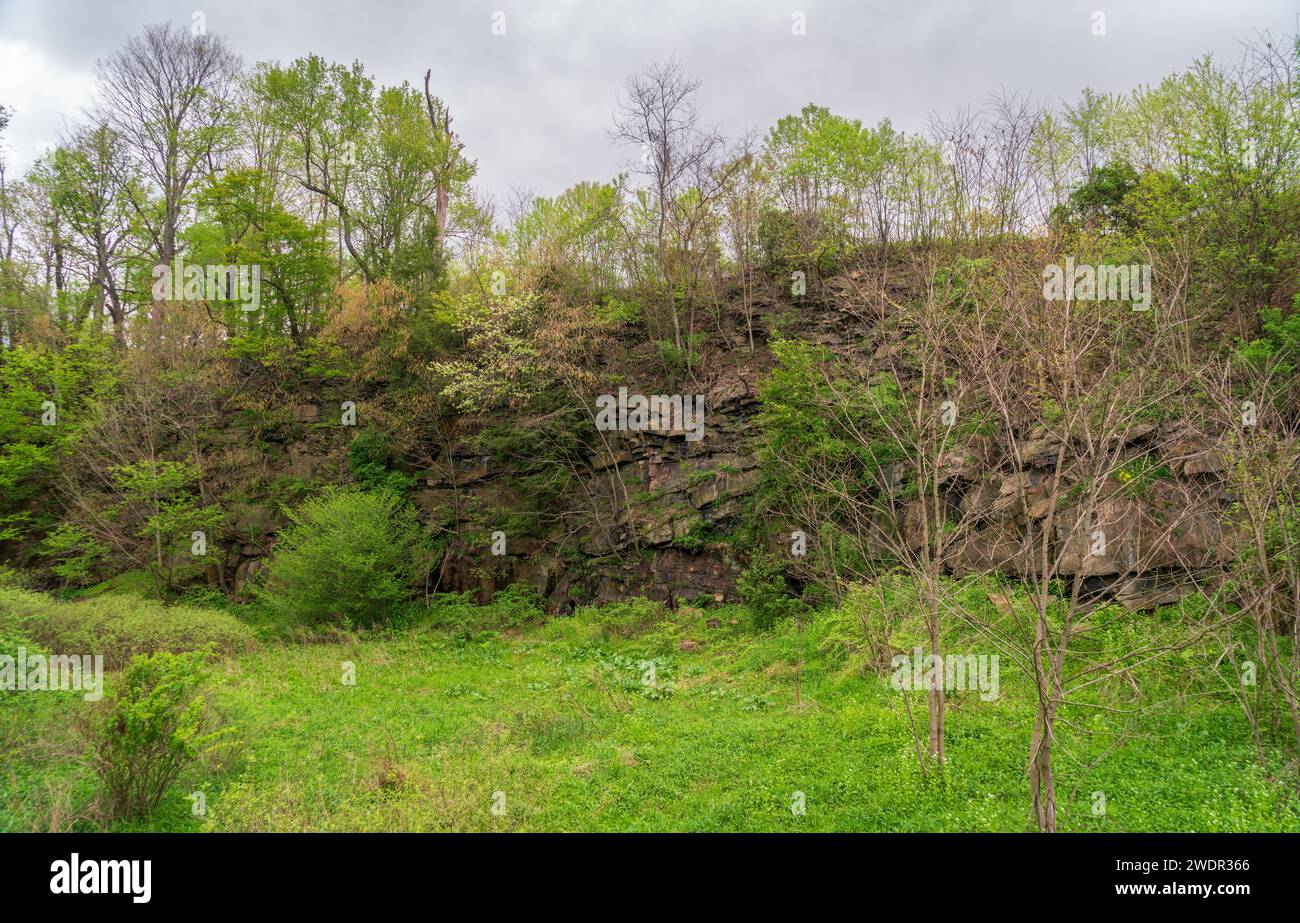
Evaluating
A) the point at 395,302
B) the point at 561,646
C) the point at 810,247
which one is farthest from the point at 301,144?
the point at 561,646

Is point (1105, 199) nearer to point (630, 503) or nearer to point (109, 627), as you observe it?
point (630, 503)

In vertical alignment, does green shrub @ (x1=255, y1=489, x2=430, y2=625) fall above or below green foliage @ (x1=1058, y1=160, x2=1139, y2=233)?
below

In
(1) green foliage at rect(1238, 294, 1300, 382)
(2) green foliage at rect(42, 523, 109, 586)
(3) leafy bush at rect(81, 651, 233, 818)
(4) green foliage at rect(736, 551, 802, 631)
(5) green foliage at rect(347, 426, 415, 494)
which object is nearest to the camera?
(3) leafy bush at rect(81, 651, 233, 818)

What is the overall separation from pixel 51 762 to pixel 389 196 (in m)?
22.5

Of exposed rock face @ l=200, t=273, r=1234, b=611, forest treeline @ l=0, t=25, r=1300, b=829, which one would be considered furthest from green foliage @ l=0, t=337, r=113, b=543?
exposed rock face @ l=200, t=273, r=1234, b=611

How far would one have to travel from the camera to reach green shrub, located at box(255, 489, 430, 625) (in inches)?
649

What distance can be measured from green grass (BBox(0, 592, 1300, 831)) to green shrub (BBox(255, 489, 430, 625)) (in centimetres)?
467

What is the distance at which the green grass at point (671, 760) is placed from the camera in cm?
603

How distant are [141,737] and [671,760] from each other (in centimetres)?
563

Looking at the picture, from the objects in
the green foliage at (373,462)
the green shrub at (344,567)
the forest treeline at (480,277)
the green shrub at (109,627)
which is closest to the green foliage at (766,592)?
the forest treeline at (480,277)

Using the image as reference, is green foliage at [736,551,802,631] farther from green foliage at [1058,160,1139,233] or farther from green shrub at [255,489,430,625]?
green foliage at [1058,160,1139,233]
